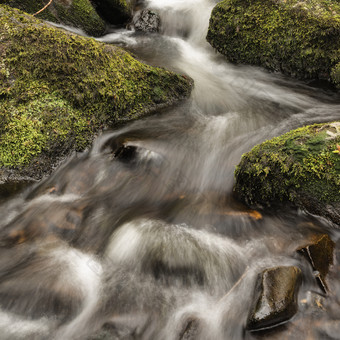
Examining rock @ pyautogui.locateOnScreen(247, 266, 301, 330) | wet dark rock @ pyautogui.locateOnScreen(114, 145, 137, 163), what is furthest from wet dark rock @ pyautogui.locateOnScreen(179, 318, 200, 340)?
wet dark rock @ pyautogui.locateOnScreen(114, 145, 137, 163)

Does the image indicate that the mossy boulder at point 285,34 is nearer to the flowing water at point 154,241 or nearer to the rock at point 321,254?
the flowing water at point 154,241

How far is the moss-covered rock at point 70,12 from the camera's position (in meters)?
6.79

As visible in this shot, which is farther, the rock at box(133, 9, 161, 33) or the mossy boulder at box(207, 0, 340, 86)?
the rock at box(133, 9, 161, 33)

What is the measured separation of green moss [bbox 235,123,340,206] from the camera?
3346mm

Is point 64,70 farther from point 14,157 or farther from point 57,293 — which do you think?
point 57,293

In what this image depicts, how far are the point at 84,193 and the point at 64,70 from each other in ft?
6.14

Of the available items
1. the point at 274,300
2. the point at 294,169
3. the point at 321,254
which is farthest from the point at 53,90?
the point at 321,254

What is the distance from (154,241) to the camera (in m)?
3.33

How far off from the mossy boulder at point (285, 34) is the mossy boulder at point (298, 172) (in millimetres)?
2886

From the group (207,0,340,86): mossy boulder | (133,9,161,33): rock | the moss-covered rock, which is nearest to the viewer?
(207,0,340,86): mossy boulder

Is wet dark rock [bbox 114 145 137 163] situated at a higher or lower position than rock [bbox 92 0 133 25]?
lower

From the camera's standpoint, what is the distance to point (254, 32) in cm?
630

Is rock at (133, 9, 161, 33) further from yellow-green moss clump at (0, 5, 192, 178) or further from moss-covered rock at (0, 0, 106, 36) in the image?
yellow-green moss clump at (0, 5, 192, 178)

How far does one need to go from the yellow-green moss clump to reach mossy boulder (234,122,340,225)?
2373 mm
